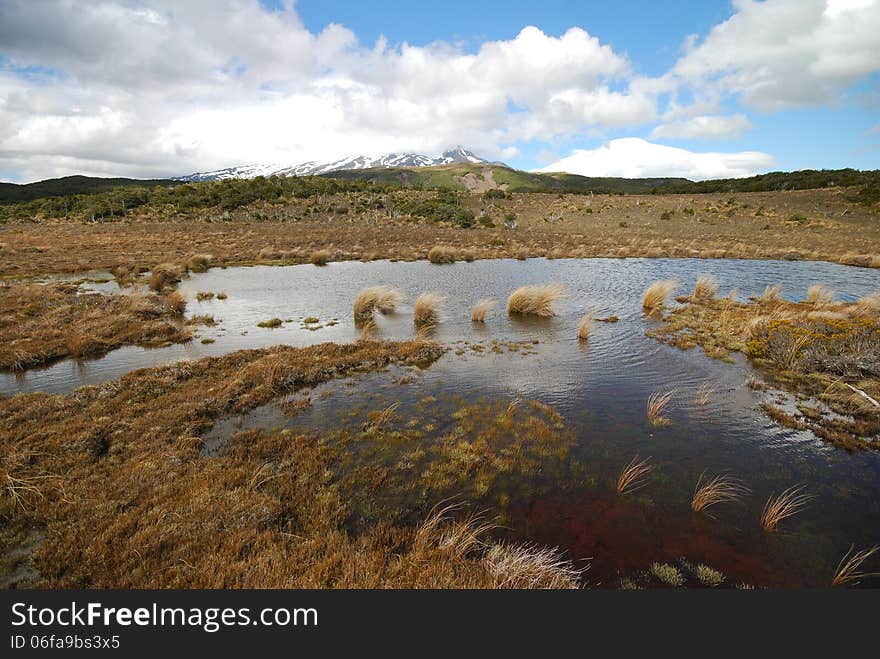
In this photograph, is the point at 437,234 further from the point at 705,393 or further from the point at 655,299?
the point at 705,393

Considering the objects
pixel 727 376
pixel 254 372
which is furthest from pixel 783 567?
pixel 254 372

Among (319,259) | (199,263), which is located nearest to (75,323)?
(199,263)

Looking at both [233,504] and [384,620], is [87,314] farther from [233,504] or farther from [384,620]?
[384,620]

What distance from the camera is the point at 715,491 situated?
691cm

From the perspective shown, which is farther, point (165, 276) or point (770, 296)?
point (165, 276)

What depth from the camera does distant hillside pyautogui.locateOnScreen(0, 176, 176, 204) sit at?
401ft

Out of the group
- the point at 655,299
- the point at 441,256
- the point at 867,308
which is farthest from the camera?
the point at 441,256

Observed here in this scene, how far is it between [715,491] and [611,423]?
9.17 ft

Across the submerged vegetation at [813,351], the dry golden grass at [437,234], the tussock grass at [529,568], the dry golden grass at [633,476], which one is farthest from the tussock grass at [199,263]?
the dry golden grass at [633,476]

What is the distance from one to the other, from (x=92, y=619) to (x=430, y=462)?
5.33 metres

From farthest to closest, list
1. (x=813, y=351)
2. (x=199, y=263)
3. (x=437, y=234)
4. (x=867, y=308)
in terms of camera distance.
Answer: (x=437, y=234)
(x=199, y=263)
(x=867, y=308)
(x=813, y=351)

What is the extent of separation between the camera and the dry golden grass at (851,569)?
5.29 m

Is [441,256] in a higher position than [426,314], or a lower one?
higher

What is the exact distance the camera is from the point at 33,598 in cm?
445
